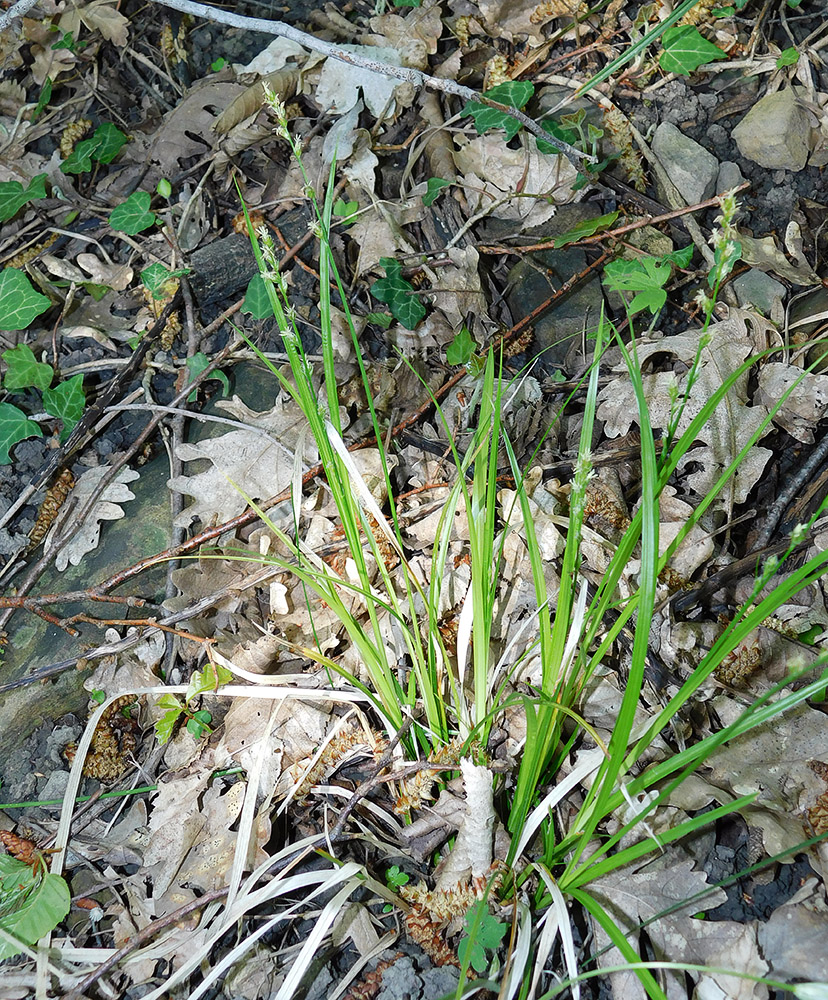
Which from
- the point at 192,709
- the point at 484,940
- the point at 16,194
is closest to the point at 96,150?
the point at 16,194

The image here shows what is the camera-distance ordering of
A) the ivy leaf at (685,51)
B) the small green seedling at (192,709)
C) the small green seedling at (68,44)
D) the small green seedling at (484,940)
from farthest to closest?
the small green seedling at (68,44) < the ivy leaf at (685,51) < the small green seedling at (192,709) < the small green seedling at (484,940)

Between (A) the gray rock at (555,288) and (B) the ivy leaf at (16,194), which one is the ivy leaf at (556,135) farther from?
(B) the ivy leaf at (16,194)

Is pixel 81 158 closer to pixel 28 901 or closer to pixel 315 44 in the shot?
pixel 315 44

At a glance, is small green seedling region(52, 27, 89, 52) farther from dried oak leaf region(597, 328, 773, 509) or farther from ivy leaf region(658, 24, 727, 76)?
dried oak leaf region(597, 328, 773, 509)

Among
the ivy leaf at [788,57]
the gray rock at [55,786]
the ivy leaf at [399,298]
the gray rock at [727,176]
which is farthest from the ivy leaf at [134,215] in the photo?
the ivy leaf at [788,57]

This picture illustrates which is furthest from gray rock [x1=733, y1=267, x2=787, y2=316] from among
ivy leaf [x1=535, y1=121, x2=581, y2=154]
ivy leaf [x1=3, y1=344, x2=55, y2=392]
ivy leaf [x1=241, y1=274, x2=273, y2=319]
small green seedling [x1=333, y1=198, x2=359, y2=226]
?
ivy leaf [x1=3, y1=344, x2=55, y2=392]
